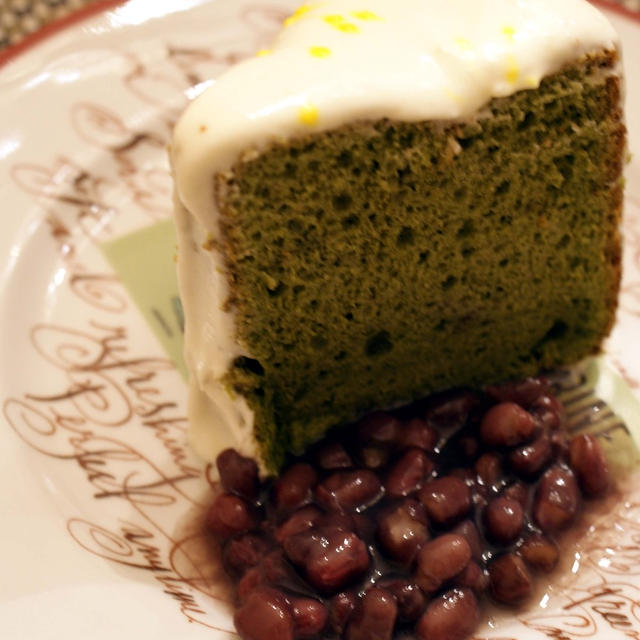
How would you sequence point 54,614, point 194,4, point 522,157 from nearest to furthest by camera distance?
1. point 54,614
2. point 522,157
3. point 194,4

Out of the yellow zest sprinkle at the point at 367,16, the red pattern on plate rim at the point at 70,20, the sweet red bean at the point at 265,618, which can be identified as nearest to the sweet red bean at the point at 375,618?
the sweet red bean at the point at 265,618

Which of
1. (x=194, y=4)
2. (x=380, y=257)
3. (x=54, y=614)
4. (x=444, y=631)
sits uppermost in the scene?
(x=194, y=4)

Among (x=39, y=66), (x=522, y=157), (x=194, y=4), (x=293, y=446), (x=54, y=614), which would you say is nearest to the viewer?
(x=54, y=614)

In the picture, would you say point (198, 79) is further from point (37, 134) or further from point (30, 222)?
point (30, 222)

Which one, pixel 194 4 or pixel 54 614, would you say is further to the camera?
pixel 194 4

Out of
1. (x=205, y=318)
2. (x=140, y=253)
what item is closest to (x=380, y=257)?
(x=205, y=318)

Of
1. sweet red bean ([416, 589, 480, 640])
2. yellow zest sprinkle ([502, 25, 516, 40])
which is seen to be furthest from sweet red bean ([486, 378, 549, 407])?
yellow zest sprinkle ([502, 25, 516, 40])

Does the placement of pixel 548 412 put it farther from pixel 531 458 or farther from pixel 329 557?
pixel 329 557

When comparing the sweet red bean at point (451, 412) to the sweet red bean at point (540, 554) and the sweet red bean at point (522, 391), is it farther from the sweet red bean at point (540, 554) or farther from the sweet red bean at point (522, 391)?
the sweet red bean at point (540, 554)
